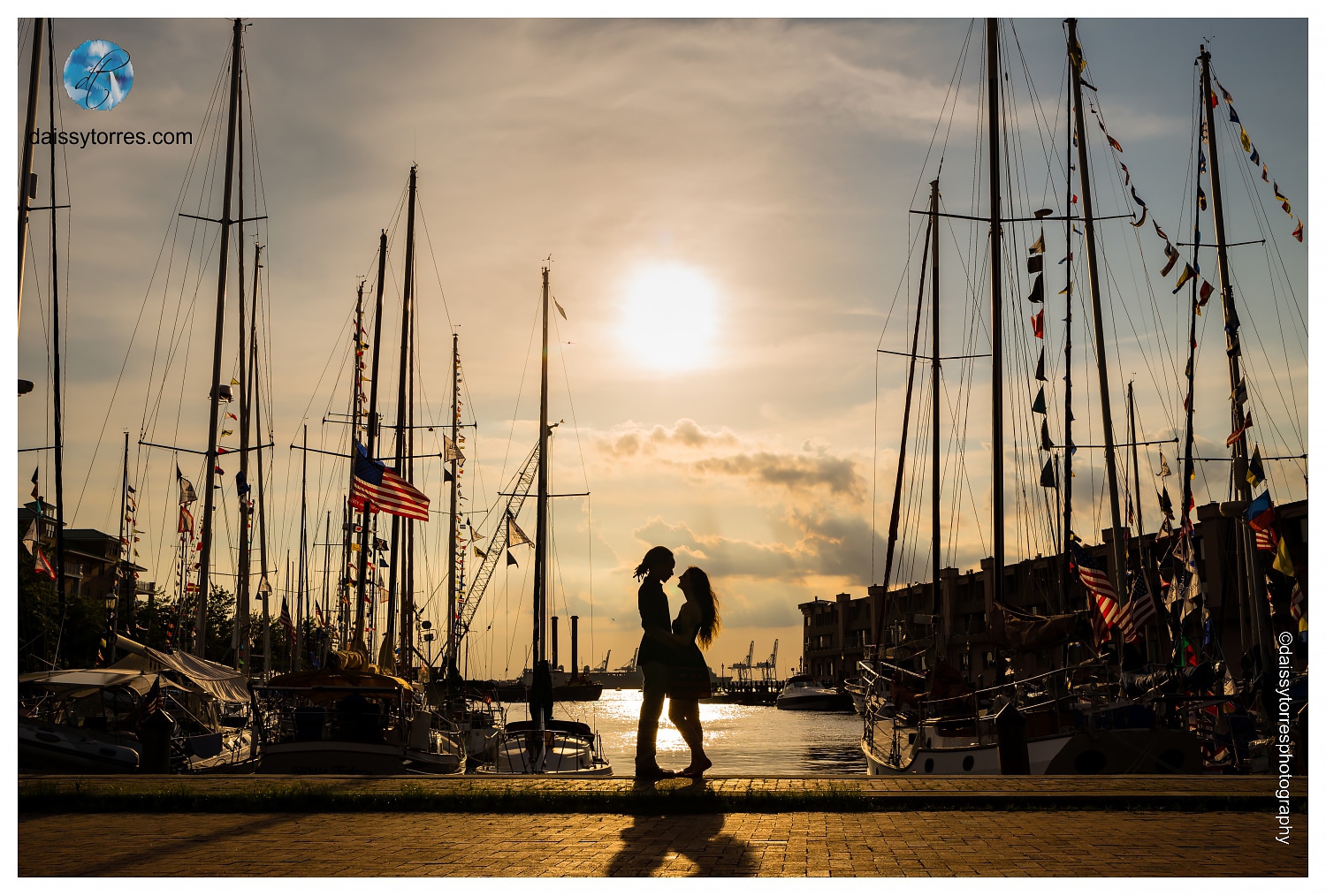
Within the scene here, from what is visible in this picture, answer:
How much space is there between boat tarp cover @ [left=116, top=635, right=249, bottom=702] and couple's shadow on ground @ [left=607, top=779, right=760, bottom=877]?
23040mm

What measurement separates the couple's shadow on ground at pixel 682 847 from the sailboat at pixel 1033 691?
7685 millimetres

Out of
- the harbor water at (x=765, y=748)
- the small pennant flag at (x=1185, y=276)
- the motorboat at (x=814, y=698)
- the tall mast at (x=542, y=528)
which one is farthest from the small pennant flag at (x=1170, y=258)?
the motorboat at (x=814, y=698)

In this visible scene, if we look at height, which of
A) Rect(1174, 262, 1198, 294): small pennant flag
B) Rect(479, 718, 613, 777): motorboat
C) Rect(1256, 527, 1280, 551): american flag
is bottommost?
Rect(479, 718, 613, 777): motorboat

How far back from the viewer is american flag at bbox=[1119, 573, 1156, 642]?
75.0 feet

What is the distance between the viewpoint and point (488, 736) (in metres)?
32.4

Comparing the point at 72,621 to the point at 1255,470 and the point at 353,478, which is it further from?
the point at 1255,470

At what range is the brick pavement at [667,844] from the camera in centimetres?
684

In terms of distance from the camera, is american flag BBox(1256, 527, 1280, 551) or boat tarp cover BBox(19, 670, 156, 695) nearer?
american flag BBox(1256, 527, 1280, 551)

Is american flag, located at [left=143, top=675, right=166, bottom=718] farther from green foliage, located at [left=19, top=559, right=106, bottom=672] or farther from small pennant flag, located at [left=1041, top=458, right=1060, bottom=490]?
green foliage, located at [left=19, top=559, right=106, bottom=672]

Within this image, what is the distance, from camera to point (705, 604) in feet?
37.1

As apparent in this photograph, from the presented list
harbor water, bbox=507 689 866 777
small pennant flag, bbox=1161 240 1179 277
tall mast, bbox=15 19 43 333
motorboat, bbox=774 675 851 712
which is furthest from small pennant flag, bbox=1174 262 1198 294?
motorboat, bbox=774 675 851 712

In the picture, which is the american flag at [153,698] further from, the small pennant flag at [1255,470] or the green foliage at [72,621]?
the green foliage at [72,621]

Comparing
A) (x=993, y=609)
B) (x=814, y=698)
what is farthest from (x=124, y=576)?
(x=814, y=698)
